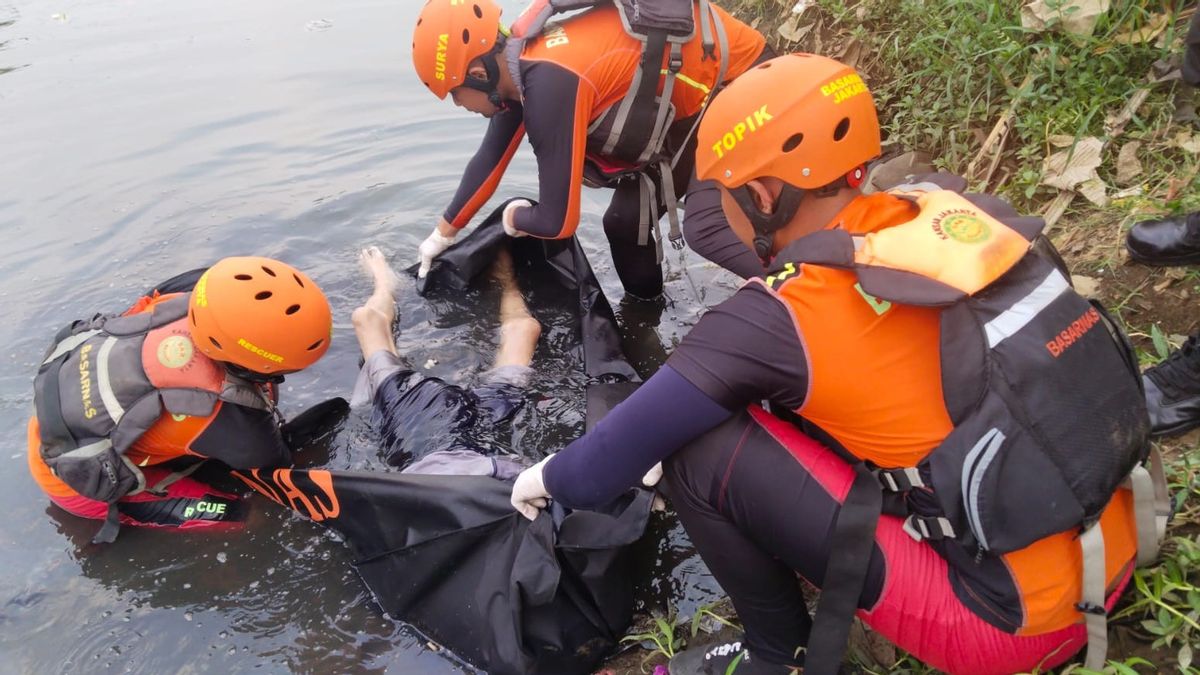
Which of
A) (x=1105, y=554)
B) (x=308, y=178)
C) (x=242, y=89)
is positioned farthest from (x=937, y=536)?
(x=242, y=89)

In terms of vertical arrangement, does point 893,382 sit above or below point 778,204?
below

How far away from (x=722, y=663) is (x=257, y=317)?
195 cm

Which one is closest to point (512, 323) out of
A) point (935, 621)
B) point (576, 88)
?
point (576, 88)

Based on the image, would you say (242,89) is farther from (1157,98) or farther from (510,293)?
(1157,98)

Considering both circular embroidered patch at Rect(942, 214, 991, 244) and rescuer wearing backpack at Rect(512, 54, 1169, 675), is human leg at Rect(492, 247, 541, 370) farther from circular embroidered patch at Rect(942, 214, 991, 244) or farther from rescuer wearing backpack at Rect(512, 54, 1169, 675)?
circular embroidered patch at Rect(942, 214, 991, 244)

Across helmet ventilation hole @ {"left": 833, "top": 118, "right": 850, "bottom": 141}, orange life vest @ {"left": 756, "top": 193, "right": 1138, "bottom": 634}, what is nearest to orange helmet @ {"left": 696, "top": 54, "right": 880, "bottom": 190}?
helmet ventilation hole @ {"left": 833, "top": 118, "right": 850, "bottom": 141}

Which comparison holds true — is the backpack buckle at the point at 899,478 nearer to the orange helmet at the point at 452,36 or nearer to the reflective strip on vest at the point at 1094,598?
the reflective strip on vest at the point at 1094,598

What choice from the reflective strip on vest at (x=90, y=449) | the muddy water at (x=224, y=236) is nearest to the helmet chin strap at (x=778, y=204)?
the muddy water at (x=224, y=236)

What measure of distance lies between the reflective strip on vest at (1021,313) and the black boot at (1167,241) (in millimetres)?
1445

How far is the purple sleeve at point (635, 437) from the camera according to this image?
1.85 m

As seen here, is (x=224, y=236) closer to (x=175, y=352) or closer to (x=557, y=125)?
(x=175, y=352)

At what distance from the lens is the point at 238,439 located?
2988 mm

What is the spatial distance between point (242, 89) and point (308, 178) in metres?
2.35

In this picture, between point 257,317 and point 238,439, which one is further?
point 238,439
